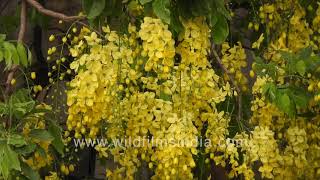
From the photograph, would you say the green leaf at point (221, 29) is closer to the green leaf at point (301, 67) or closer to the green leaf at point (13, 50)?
the green leaf at point (301, 67)

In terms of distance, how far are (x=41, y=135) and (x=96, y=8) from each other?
44 centimetres

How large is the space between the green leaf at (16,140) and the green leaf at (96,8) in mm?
442

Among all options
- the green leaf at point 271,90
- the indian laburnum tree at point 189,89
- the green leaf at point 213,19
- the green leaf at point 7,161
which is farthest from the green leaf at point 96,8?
the green leaf at point 271,90

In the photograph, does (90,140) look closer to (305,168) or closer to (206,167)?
(206,167)

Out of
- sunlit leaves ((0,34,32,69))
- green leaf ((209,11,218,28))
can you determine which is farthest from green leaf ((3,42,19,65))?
green leaf ((209,11,218,28))

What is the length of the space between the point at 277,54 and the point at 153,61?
72cm

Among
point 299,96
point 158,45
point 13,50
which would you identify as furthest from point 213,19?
point 13,50

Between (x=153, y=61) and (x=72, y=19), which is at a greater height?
(x=72, y=19)

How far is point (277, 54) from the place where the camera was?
2.71m

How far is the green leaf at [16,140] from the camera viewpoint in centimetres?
209

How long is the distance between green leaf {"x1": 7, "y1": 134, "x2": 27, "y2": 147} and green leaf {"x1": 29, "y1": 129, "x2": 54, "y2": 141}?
0.11 meters

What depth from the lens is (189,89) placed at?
7.58ft

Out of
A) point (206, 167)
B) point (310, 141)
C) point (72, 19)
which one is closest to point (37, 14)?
point (72, 19)

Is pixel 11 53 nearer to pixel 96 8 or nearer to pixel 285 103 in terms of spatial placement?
pixel 96 8
